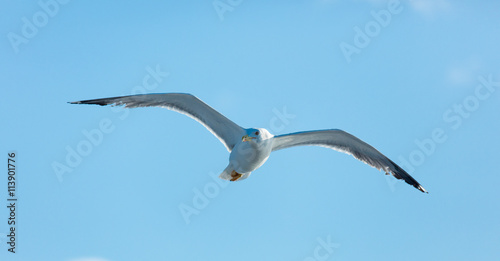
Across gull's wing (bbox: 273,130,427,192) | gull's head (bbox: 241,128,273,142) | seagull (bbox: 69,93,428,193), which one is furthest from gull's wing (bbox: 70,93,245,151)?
gull's wing (bbox: 273,130,427,192)

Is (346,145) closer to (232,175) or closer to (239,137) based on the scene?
(239,137)

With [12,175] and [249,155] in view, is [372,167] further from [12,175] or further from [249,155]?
[12,175]

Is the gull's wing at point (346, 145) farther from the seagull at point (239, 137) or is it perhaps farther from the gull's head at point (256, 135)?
the gull's head at point (256, 135)

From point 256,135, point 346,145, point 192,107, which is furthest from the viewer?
point 346,145

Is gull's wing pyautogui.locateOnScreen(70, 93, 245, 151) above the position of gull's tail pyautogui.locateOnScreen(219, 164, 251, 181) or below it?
above

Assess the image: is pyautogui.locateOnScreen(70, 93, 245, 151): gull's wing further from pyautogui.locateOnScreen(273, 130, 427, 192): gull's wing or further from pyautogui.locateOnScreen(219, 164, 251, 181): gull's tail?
pyautogui.locateOnScreen(273, 130, 427, 192): gull's wing

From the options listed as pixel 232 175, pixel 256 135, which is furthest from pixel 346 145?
pixel 232 175
